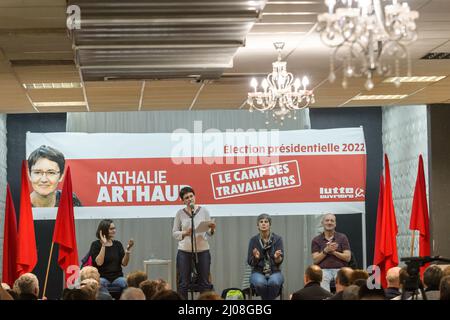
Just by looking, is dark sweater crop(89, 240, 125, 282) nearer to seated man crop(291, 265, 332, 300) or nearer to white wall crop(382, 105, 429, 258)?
seated man crop(291, 265, 332, 300)

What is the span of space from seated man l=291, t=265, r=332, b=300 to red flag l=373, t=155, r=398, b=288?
374cm

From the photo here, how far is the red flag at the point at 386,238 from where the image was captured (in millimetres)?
11609

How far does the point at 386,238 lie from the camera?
11.7 meters

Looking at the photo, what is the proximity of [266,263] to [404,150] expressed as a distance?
3.84m

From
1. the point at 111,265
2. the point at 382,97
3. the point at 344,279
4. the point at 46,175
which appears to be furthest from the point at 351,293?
the point at 46,175

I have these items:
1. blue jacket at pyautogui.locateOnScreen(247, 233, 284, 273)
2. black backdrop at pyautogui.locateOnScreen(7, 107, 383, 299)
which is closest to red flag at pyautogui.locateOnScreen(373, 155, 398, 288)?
blue jacket at pyautogui.locateOnScreen(247, 233, 284, 273)

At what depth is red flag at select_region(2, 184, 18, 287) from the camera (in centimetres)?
1088

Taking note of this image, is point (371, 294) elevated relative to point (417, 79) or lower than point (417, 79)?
lower

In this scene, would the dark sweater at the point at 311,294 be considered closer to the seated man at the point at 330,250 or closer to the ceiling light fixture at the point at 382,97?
the seated man at the point at 330,250

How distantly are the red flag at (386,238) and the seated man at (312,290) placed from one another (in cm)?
374

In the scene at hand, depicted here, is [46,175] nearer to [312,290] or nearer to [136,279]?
[136,279]

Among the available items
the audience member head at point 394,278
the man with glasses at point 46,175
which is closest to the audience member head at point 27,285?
the audience member head at point 394,278
